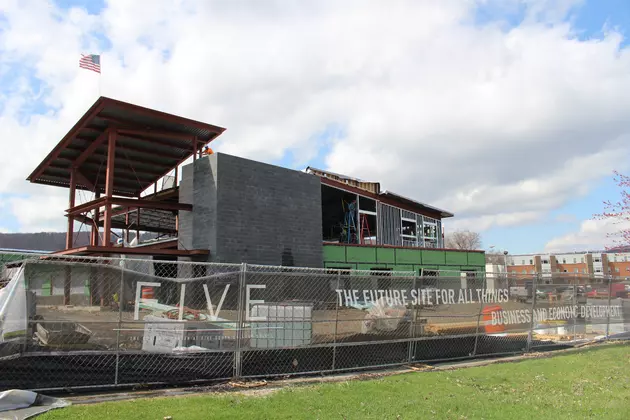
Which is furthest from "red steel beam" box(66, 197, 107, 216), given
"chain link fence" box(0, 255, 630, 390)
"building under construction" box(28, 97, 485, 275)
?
"chain link fence" box(0, 255, 630, 390)

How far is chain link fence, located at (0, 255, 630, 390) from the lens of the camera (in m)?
7.15

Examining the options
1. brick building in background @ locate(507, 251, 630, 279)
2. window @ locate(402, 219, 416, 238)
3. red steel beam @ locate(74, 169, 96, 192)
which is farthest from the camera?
brick building in background @ locate(507, 251, 630, 279)

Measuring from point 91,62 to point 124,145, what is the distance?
4.46m

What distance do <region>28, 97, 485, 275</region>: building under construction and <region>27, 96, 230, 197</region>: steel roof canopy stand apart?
0.17ft

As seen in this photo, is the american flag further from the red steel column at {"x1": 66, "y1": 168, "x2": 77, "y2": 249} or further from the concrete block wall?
the red steel column at {"x1": 66, "y1": 168, "x2": 77, "y2": 249}

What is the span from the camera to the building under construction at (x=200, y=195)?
22031 mm

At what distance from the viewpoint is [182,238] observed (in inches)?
932

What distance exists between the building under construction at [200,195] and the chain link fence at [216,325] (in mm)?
7988

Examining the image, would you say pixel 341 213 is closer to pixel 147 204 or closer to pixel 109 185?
pixel 147 204

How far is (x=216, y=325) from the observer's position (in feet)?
27.7

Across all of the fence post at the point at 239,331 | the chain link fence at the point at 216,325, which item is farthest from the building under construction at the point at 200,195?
the fence post at the point at 239,331

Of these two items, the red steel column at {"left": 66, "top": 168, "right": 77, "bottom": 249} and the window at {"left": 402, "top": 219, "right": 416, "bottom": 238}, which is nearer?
the red steel column at {"left": 66, "top": 168, "right": 77, "bottom": 249}

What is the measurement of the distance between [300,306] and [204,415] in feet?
12.2

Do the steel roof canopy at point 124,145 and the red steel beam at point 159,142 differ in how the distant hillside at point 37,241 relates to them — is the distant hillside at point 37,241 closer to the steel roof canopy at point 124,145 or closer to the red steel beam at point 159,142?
the steel roof canopy at point 124,145
